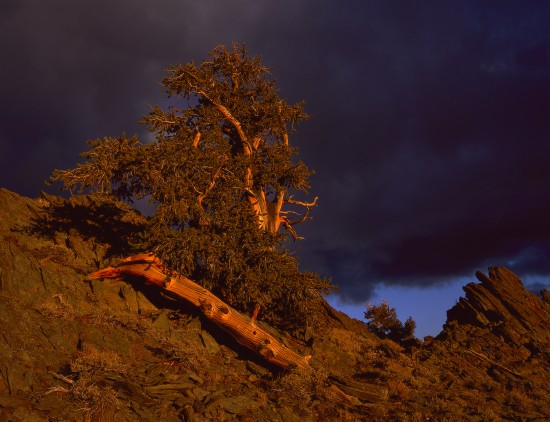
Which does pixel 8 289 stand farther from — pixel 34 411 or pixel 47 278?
pixel 34 411

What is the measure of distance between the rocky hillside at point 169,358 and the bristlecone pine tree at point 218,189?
2319mm

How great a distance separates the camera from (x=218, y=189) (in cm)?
1975

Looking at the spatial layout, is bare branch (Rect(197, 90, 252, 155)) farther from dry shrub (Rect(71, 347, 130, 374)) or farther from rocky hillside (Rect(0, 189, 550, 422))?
dry shrub (Rect(71, 347, 130, 374))

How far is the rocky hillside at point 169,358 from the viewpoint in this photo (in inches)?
403

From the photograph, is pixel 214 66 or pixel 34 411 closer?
pixel 34 411

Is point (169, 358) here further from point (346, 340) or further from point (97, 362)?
point (346, 340)

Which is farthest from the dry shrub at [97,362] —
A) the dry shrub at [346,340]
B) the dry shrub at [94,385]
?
the dry shrub at [346,340]

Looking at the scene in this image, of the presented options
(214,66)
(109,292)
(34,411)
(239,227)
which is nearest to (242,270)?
(239,227)

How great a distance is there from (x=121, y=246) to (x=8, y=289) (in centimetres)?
637

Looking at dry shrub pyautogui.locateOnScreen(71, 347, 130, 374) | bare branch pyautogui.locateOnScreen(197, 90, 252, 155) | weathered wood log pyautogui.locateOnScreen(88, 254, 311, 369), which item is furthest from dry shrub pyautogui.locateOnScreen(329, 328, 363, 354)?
dry shrub pyautogui.locateOnScreen(71, 347, 130, 374)

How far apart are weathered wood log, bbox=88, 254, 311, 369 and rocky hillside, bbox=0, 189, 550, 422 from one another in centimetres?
64

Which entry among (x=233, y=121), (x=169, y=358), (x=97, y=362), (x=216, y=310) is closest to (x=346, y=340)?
(x=216, y=310)

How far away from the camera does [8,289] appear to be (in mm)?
13734

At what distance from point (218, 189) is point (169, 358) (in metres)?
8.62
